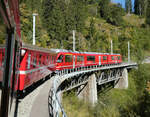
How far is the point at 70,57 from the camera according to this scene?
17.5m

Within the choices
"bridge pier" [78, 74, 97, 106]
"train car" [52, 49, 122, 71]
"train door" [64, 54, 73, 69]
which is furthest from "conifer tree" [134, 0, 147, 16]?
"train door" [64, 54, 73, 69]

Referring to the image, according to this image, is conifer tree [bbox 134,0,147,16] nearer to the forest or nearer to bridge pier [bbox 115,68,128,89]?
the forest

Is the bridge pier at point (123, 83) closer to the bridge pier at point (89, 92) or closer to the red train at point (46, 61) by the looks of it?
the red train at point (46, 61)

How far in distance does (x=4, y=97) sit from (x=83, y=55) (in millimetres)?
18577

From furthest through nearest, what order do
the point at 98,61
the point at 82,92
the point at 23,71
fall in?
the point at 98,61
the point at 82,92
the point at 23,71

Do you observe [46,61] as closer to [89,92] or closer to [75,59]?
[75,59]

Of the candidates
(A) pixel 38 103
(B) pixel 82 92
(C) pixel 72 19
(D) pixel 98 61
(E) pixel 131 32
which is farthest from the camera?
(E) pixel 131 32

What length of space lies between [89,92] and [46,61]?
11655 millimetres

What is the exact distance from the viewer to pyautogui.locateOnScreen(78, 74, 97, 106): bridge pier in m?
20.8

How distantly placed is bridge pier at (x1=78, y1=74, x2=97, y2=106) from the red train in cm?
293

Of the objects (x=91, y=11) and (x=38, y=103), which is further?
(x=91, y=11)

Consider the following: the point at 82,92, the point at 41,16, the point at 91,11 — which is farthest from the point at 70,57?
the point at 91,11

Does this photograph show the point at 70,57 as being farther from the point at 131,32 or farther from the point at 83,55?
the point at 131,32

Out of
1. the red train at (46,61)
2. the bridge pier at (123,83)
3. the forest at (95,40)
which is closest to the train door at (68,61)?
the red train at (46,61)
